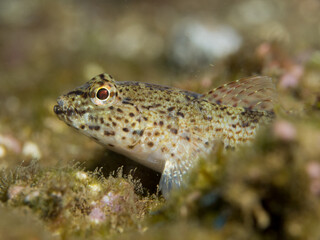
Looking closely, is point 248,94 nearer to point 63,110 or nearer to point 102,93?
point 102,93

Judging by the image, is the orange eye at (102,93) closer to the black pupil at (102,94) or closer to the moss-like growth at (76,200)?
the black pupil at (102,94)

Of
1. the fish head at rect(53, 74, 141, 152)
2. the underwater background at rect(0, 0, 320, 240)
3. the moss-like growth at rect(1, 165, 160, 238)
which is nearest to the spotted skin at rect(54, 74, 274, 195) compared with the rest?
the fish head at rect(53, 74, 141, 152)

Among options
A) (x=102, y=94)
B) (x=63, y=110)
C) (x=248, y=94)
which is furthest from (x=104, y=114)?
(x=248, y=94)

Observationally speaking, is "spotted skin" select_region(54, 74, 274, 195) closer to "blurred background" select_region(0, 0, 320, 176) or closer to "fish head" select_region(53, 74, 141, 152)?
"fish head" select_region(53, 74, 141, 152)

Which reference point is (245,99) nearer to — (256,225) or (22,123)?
(256,225)

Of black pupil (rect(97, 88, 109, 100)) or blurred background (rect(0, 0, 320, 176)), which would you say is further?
blurred background (rect(0, 0, 320, 176))
